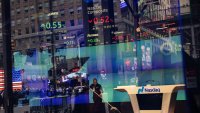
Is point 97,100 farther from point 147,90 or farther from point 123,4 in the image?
point 123,4

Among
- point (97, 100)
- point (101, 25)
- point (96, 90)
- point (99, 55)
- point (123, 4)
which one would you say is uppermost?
point (123, 4)

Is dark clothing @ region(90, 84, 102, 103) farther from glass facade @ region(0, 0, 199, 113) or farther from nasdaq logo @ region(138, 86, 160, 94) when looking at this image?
nasdaq logo @ region(138, 86, 160, 94)

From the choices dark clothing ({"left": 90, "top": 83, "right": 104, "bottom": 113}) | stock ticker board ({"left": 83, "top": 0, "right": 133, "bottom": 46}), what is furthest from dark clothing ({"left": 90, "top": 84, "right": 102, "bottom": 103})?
stock ticker board ({"left": 83, "top": 0, "right": 133, "bottom": 46})

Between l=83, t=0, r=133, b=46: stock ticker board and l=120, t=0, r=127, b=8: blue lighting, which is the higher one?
l=120, t=0, r=127, b=8: blue lighting

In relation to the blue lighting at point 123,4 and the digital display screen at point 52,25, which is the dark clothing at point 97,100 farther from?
the blue lighting at point 123,4

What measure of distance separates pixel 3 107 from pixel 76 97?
5.53 ft

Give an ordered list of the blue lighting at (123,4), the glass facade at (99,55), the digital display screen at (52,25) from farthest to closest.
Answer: the digital display screen at (52,25), the blue lighting at (123,4), the glass facade at (99,55)

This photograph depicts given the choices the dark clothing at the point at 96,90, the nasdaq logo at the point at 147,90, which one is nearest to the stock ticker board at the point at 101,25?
the dark clothing at the point at 96,90

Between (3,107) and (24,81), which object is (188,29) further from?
(3,107)

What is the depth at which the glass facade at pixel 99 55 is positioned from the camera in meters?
7.33

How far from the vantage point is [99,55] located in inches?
314

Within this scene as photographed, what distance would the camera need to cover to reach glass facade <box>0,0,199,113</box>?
7.33m

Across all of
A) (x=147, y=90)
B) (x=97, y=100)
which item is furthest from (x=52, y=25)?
(x=147, y=90)

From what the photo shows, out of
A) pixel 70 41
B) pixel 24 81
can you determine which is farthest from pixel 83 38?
pixel 24 81
